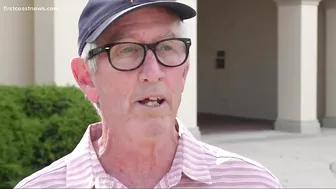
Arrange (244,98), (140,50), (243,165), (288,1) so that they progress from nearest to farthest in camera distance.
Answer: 1. (140,50)
2. (243,165)
3. (288,1)
4. (244,98)

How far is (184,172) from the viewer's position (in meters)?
1.99

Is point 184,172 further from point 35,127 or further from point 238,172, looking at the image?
point 35,127

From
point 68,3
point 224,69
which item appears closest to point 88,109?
point 68,3

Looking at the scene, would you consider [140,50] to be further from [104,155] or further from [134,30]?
[104,155]

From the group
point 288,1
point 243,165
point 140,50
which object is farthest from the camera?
point 288,1

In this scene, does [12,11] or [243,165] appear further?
[12,11]

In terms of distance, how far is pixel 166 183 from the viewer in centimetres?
198

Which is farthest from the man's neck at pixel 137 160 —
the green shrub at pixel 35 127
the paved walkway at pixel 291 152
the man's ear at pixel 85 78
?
the paved walkway at pixel 291 152

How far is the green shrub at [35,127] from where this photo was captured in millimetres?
6930

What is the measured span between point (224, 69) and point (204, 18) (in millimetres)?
1885

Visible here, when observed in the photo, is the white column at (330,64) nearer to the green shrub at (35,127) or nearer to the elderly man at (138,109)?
the green shrub at (35,127)

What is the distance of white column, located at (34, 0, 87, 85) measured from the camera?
12180 mm

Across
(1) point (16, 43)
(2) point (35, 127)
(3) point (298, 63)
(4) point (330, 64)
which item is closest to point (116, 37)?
(2) point (35, 127)

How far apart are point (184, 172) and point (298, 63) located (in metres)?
14.9
